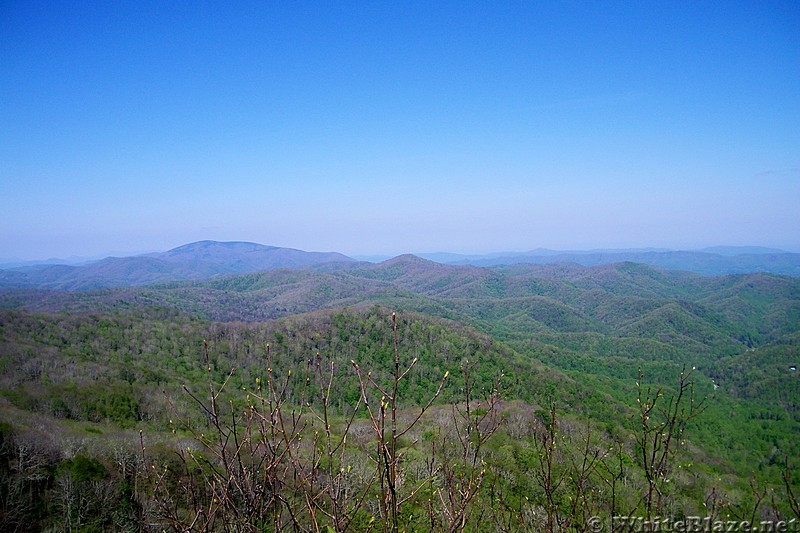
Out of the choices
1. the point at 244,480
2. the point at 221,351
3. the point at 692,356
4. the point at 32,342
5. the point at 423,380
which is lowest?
the point at 692,356

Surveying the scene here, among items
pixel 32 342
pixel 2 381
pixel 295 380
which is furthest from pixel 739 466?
pixel 32 342

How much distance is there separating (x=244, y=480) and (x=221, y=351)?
223 feet

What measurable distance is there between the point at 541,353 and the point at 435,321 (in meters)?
29.1

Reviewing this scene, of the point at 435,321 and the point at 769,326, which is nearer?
the point at 435,321

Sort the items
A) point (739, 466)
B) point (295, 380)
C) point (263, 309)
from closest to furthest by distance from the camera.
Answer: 1. point (739, 466)
2. point (295, 380)
3. point (263, 309)

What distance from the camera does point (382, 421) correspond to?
2.13m

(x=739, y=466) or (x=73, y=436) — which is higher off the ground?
(x=73, y=436)

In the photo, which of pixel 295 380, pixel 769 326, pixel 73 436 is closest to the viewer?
pixel 73 436

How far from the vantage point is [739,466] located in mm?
48656

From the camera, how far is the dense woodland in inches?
105

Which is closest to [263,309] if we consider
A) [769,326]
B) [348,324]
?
[348,324]

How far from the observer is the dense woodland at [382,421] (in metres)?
2.68

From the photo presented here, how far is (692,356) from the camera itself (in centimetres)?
10625

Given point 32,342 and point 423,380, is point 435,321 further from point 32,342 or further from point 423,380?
point 32,342
